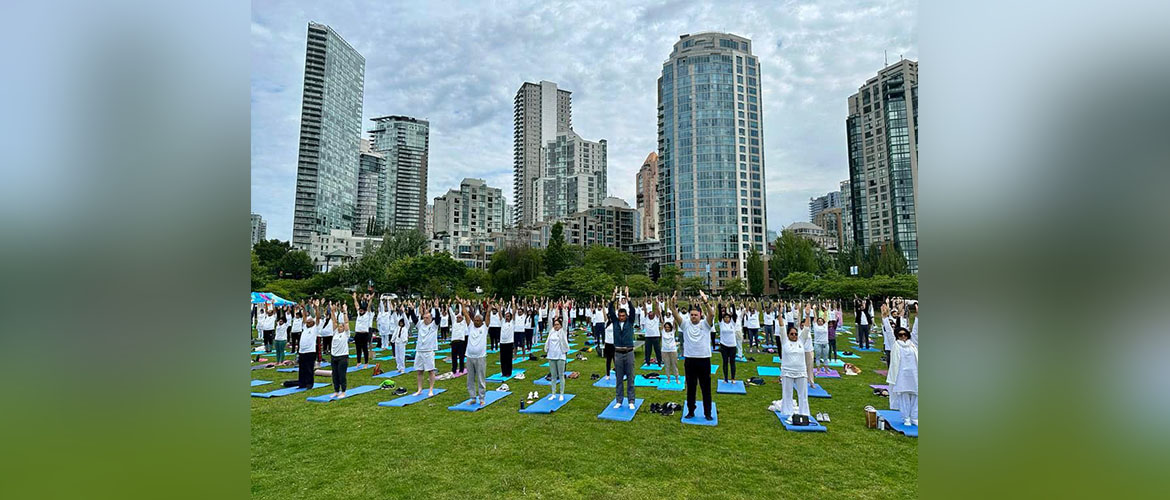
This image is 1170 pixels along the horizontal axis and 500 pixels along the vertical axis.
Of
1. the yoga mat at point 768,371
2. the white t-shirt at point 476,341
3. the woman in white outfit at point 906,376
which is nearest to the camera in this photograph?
the woman in white outfit at point 906,376

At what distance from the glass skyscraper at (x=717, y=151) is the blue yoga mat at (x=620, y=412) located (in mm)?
63070

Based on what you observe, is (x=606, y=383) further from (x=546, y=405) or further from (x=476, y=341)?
(x=476, y=341)

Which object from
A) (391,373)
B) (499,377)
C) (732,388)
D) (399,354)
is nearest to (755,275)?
(732,388)

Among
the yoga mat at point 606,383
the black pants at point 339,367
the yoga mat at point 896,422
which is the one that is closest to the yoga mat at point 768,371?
the yoga mat at point 896,422

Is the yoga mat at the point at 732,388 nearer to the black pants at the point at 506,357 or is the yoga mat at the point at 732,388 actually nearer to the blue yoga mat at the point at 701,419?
the blue yoga mat at the point at 701,419

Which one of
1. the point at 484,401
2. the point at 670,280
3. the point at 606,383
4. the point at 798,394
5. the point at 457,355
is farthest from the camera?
the point at 670,280

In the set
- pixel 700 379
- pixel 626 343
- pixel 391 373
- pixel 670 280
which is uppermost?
pixel 670 280

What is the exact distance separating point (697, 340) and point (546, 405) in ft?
10.4

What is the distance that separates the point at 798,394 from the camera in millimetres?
7574

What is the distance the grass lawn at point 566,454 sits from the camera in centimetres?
491

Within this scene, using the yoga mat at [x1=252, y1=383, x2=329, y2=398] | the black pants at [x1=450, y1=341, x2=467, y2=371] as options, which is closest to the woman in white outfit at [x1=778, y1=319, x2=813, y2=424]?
the black pants at [x1=450, y1=341, x2=467, y2=371]

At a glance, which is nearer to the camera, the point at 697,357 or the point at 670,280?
the point at 697,357
